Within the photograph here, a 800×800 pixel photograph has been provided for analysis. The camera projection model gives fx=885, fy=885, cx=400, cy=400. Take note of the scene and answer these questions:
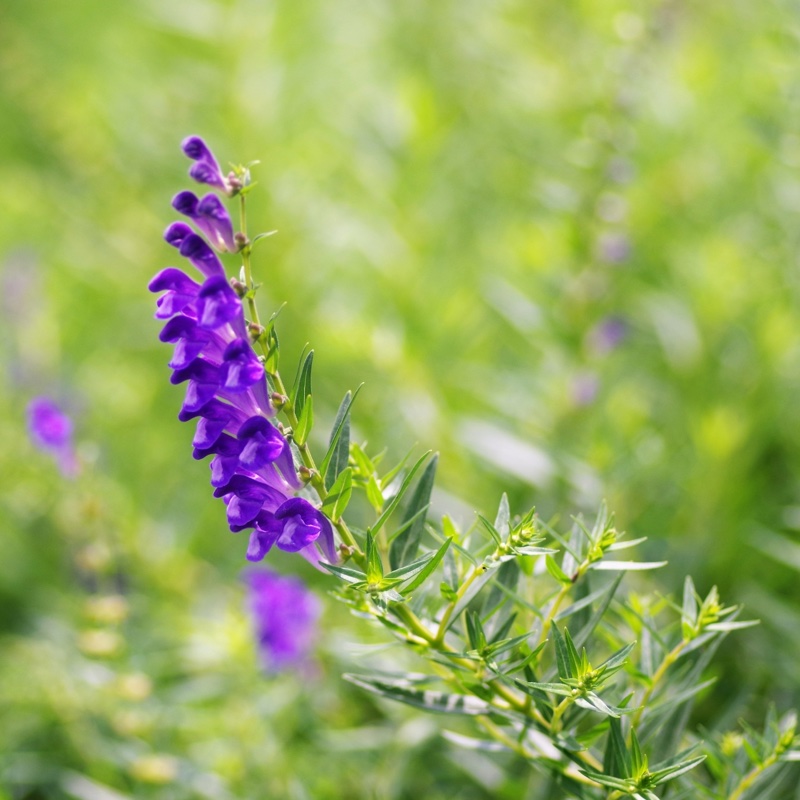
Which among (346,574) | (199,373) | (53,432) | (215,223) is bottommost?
(53,432)

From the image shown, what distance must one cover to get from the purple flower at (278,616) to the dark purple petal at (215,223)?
2.24ft

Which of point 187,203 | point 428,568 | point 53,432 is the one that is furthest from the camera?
point 53,432

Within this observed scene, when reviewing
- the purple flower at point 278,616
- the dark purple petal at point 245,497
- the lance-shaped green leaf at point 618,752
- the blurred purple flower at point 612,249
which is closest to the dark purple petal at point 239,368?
the dark purple petal at point 245,497

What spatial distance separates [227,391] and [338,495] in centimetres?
13

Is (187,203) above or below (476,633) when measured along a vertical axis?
above

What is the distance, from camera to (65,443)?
53.1 inches

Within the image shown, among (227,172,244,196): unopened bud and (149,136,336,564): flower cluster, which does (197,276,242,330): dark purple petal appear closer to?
(149,136,336,564): flower cluster

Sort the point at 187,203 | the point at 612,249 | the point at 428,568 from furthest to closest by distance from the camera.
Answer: the point at 612,249 → the point at 187,203 → the point at 428,568

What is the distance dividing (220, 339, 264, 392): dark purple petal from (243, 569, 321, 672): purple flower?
0.70 m

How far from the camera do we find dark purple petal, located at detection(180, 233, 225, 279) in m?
0.80

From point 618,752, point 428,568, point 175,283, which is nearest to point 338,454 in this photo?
point 428,568

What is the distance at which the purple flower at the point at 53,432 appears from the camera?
1310 mm

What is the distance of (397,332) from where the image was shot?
1.94 meters

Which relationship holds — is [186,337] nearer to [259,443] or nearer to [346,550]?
[259,443]
